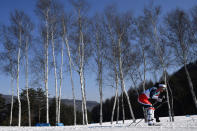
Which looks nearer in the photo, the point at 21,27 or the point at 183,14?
the point at 183,14

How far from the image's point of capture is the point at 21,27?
17844 millimetres

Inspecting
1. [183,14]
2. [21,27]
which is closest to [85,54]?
[21,27]

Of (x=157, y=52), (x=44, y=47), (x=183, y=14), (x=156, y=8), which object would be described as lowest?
(x=157, y=52)

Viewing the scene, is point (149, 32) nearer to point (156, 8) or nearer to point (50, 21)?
point (156, 8)

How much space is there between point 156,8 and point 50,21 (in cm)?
986

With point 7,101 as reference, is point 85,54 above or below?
above

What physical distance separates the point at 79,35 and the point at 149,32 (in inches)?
250

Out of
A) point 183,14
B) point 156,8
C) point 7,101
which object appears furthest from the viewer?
point 7,101

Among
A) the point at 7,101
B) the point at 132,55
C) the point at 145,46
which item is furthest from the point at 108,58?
the point at 7,101

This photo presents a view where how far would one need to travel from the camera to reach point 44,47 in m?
16.9

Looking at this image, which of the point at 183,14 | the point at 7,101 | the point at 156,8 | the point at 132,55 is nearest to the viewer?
the point at 183,14

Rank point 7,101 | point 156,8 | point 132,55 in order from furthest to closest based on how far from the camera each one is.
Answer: point 7,101
point 132,55
point 156,8

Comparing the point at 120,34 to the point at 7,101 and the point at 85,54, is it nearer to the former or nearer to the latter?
the point at 85,54

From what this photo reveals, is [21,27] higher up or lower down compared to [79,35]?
higher up
